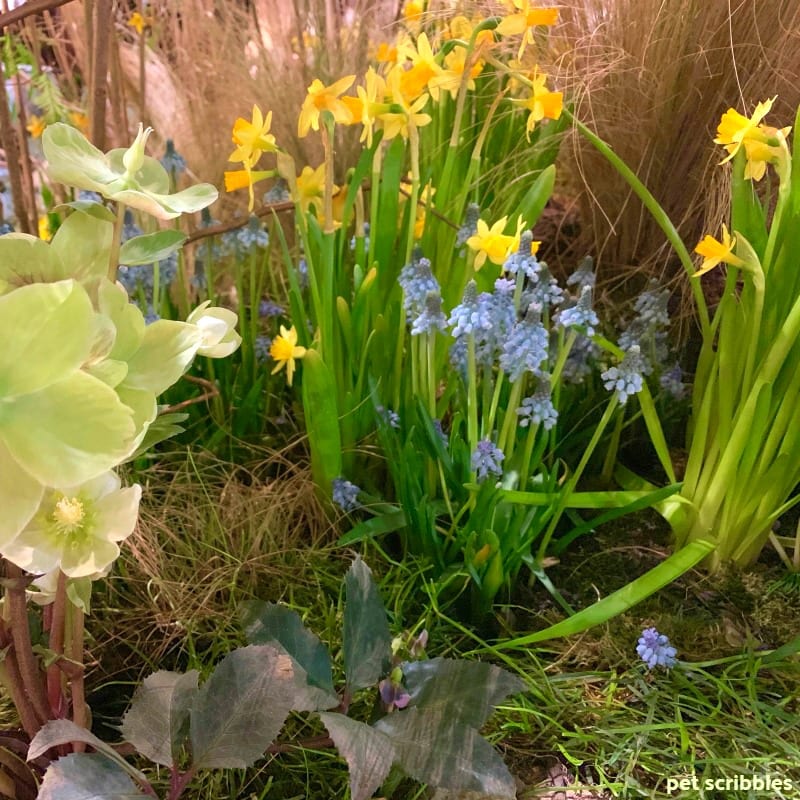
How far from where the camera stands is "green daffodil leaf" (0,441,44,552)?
26 cm

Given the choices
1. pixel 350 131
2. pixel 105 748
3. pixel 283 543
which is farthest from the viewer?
pixel 350 131

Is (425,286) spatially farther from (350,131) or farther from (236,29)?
(236,29)

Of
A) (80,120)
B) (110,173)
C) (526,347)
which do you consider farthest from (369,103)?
(80,120)

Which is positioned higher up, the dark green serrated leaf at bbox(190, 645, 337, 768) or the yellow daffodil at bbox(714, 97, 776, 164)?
the yellow daffodil at bbox(714, 97, 776, 164)

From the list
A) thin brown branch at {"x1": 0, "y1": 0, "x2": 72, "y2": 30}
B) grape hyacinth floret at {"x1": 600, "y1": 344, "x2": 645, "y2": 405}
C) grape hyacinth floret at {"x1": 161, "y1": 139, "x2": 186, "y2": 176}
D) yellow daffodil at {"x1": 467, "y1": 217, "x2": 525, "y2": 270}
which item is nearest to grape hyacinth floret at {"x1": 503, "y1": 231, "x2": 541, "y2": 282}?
yellow daffodil at {"x1": 467, "y1": 217, "x2": 525, "y2": 270}

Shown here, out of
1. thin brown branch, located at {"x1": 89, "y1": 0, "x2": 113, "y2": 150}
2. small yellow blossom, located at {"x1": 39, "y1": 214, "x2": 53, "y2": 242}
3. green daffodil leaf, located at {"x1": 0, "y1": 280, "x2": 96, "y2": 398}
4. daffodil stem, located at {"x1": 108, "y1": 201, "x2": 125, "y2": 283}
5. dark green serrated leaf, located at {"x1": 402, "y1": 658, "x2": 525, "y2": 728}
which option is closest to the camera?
green daffodil leaf, located at {"x1": 0, "y1": 280, "x2": 96, "y2": 398}

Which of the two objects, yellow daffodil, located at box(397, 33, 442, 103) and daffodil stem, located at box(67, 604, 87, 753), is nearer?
daffodil stem, located at box(67, 604, 87, 753)

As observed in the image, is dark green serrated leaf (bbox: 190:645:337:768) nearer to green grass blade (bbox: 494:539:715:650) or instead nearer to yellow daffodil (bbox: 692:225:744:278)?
green grass blade (bbox: 494:539:715:650)

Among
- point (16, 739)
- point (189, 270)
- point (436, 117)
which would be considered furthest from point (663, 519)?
point (189, 270)

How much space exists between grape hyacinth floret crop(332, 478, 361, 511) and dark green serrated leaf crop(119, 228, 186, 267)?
0.42 meters

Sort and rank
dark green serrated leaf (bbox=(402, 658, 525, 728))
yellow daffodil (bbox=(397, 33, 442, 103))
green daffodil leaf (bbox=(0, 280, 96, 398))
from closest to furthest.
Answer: green daffodil leaf (bbox=(0, 280, 96, 398))
dark green serrated leaf (bbox=(402, 658, 525, 728))
yellow daffodil (bbox=(397, 33, 442, 103))

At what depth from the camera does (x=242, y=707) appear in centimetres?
42

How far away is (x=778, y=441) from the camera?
689mm

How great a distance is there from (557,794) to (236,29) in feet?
4.51
